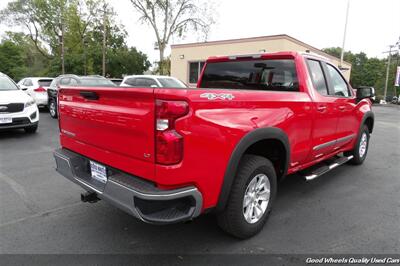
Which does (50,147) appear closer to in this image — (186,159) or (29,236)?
(29,236)

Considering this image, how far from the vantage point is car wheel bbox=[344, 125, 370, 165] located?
546cm

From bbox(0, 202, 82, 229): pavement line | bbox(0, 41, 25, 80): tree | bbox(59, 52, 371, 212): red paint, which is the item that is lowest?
bbox(0, 202, 82, 229): pavement line

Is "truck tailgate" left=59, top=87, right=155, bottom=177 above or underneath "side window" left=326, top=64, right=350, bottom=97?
underneath

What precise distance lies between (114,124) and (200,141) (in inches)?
30.0

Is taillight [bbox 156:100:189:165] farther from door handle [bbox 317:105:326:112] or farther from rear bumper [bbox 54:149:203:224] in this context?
door handle [bbox 317:105:326:112]

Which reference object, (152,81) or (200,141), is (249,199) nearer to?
(200,141)

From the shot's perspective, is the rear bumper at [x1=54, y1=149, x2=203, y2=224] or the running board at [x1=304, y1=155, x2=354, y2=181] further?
the running board at [x1=304, y1=155, x2=354, y2=181]

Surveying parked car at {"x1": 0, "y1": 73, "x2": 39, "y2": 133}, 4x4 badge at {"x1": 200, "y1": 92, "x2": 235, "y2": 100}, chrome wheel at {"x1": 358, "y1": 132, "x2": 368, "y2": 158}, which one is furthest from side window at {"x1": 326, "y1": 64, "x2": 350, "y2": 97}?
parked car at {"x1": 0, "y1": 73, "x2": 39, "y2": 133}

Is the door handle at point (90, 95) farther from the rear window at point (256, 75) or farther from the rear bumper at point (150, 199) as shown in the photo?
the rear window at point (256, 75)

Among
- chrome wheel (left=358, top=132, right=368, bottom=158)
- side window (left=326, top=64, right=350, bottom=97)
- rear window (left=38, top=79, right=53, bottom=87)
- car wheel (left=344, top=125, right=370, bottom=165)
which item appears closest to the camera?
side window (left=326, top=64, right=350, bottom=97)

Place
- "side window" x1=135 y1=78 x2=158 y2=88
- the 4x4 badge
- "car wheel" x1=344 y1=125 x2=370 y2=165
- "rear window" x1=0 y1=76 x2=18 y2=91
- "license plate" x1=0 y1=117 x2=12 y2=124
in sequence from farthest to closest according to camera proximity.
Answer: "side window" x1=135 y1=78 x2=158 y2=88 → "rear window" x1=0 y1=76 x2=18 y2=91 → "license plate" x1=0 y1=117 x2=12 y2=124 → "car wheel" x1=344 y1=125 x2=370 y2=165 → the 4x4 badge

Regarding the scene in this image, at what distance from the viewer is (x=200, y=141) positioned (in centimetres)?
227

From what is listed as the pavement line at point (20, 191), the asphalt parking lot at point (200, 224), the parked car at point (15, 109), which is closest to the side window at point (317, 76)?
the asphalt parking lot at point (200, 224)

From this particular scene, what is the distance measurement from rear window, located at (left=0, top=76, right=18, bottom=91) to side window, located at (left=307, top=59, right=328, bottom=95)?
301 inches
